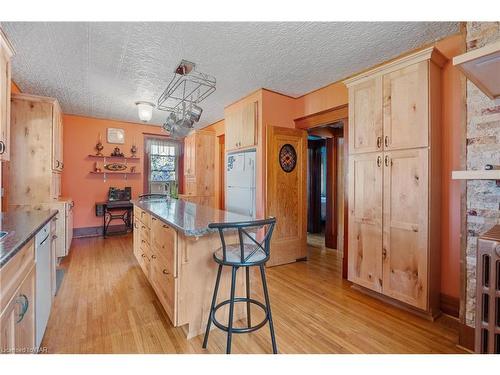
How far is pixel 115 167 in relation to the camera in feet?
17.2

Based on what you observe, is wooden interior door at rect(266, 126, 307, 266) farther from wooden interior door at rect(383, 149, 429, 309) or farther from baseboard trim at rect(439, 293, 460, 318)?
baseboard trim at rect(439, 293, 460, 318)

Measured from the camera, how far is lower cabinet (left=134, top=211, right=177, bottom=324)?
1776 millimetres

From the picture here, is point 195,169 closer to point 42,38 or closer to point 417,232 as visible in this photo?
point 42,38

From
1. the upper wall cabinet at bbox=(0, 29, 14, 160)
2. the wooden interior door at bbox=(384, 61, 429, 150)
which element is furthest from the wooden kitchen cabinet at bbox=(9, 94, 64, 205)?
the wooden interior door at bbox=(384, 61, 429, 150)

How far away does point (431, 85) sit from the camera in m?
2.07

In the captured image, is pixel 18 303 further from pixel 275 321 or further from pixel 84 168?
pixel 84 168

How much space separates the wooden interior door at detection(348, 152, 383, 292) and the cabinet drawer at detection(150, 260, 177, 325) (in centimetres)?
188

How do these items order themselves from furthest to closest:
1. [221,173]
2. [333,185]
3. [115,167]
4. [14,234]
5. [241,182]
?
[221,173], [115,167], [333,185], [241,182], [14,234]

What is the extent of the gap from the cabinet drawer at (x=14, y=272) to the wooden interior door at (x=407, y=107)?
2.77m

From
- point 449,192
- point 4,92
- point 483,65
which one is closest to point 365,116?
point 449,192

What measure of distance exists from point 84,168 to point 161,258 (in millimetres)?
4108

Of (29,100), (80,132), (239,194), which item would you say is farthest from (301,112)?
(80,132)

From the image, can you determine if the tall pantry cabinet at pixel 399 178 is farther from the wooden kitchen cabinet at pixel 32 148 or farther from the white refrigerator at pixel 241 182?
the wooden kitchen cabinet at pixel 32 148
